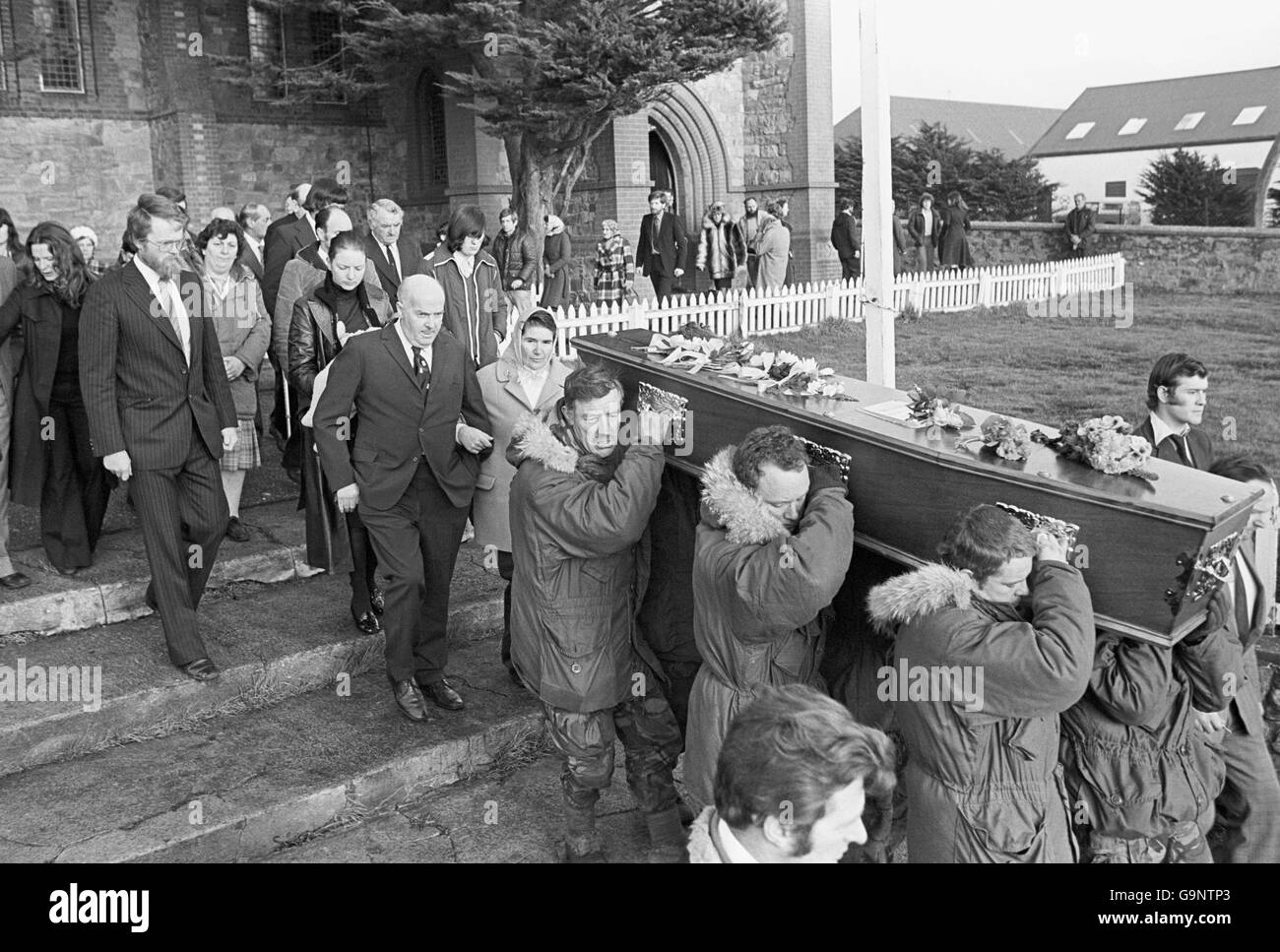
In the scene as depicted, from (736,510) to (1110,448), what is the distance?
3.50 feet

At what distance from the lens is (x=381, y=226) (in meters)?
6.16

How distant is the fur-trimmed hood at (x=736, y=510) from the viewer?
329 centimetres

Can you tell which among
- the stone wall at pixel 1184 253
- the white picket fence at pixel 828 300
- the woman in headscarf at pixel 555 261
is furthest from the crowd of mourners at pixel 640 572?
the stone wall at pixel 1184 253

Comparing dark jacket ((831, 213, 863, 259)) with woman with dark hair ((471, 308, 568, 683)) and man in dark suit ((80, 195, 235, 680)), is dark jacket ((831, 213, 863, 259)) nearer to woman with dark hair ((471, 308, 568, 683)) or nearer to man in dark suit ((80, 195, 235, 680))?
woman with dark hair ((471, 308, 568, 683))

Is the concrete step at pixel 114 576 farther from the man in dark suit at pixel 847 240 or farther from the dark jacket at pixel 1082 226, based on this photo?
the dark jacket at pixel 1082 226

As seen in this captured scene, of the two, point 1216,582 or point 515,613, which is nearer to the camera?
point 1216,582

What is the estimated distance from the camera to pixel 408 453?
4.85 metres

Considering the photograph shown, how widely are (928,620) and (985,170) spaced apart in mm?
37828

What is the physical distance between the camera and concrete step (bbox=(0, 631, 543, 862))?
4.06 meters

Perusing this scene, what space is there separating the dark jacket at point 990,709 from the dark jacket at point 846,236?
17.1 metres

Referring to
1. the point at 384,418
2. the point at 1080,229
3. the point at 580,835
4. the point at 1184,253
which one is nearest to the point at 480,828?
the point at 580,835

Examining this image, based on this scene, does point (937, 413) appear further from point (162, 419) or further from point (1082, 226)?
point (1082, 226)

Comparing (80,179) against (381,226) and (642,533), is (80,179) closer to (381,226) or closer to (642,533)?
(381,226)
